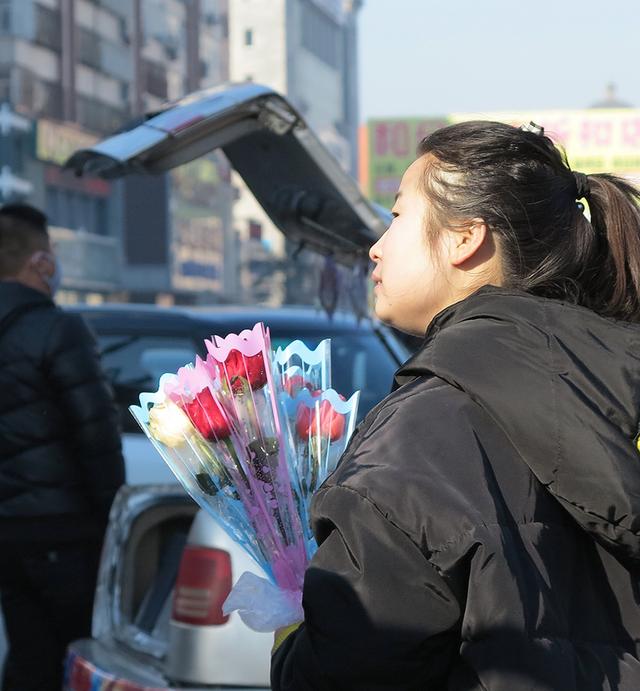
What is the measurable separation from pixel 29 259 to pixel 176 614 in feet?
4.48

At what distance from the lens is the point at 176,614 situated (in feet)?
13.0

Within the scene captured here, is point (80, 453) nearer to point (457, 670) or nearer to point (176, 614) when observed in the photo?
point (176, 614)

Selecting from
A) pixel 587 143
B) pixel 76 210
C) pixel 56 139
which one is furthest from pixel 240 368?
pixel 587 143

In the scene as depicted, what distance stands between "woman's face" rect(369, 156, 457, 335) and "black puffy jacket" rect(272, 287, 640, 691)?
0.51 feet

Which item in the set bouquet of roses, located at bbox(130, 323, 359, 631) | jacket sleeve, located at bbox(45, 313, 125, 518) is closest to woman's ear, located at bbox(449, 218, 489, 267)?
bouquet of roses, located at bbox(130, 323, 359, 631)

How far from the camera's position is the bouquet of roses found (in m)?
2.13

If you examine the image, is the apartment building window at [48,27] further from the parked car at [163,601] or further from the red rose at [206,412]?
the red rose at [206,412]

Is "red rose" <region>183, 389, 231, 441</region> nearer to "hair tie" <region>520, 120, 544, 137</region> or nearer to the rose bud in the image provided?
the rose bud

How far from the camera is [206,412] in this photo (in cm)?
212

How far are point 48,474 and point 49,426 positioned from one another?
0.15 meters

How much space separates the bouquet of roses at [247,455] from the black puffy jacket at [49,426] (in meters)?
2.28

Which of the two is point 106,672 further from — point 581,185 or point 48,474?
point 581,185

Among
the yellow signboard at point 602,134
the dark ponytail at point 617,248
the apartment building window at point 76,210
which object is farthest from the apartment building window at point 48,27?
the dark ponytail at point 617,248

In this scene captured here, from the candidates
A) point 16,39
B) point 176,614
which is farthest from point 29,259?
point 16,39
